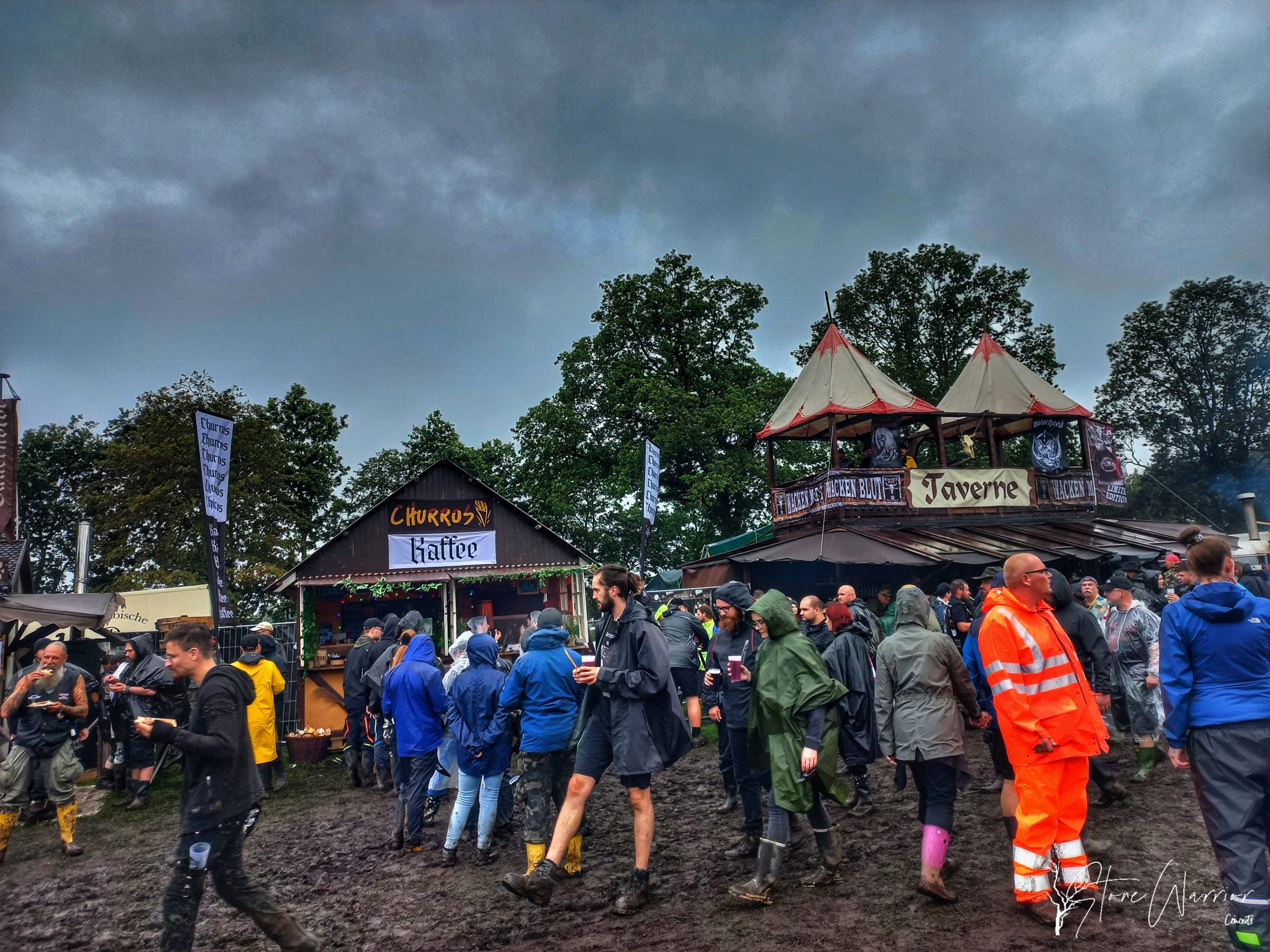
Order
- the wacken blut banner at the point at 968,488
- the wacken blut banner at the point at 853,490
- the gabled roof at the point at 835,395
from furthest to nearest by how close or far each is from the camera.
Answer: the gabled roof at the point at 835,395 < the wacken blut banner at the point at 968,488 < the wacken blut banner at the point at 853,490

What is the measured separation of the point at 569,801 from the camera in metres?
A: 4.86

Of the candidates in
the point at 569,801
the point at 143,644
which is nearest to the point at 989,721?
the point at 569,801

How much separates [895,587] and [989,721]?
1195cm

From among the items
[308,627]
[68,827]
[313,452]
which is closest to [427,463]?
[313,452]

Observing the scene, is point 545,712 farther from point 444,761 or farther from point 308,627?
point 308,627

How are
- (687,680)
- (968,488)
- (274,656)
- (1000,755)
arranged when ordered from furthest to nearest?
(968,488), (274,656), (687,680), (1000,755)

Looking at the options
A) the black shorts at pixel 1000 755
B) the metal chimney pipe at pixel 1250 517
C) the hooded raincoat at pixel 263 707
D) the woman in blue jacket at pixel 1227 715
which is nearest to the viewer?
the woman in blue jacket at pixel 1227 715

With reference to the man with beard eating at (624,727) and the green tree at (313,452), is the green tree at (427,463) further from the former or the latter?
the man with beard eating at (624,727)

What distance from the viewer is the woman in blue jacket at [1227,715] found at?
133 inches

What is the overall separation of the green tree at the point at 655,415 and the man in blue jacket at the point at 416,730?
23.2m

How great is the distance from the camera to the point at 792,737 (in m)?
4.77

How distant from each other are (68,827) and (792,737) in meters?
6.92

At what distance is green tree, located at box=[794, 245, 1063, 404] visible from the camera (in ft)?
105

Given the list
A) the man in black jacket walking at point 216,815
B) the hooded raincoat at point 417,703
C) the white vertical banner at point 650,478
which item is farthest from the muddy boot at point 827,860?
the white vertical banner at point 650,478
